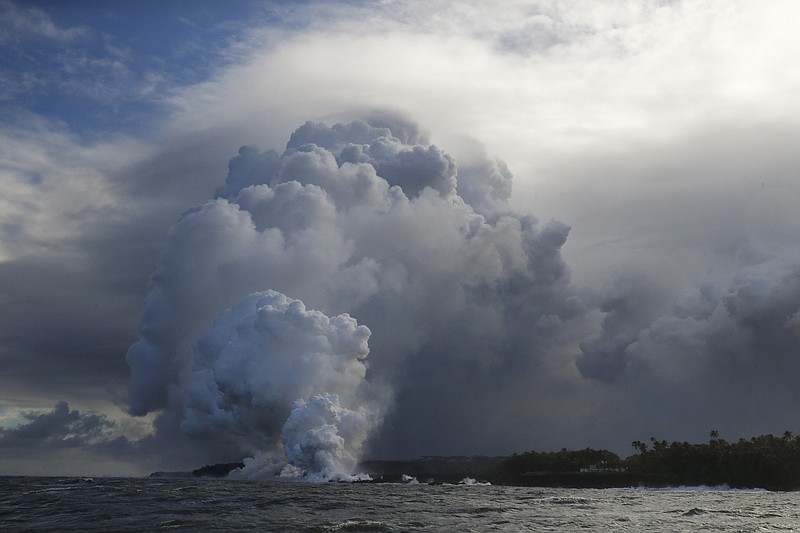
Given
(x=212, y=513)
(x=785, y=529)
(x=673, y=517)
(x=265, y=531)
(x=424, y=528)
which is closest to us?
(x=265, y=531)

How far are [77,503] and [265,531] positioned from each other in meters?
41.6

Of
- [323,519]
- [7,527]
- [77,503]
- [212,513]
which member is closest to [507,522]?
[323,519]

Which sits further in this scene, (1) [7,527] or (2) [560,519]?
(2) [560,519]

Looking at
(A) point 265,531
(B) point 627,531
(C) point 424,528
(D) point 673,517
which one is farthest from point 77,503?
(D) point 673,517

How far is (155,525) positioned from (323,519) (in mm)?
16508

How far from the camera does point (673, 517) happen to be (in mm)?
86188

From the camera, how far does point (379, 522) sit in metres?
70.4

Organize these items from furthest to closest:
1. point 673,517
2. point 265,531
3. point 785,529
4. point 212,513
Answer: point 673,517
point 212,513
point 785,529
point 265,531

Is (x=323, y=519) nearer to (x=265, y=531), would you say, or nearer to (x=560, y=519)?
(x=265, y=531)

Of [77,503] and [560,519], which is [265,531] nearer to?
[560,519]

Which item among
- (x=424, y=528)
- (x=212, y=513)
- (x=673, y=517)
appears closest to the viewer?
(x=424, y=528)

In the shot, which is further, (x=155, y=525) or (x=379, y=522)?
(x=379, y=522)

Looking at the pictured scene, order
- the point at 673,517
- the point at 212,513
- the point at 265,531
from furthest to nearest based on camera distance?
the point at 673,517, the point at 212,513, the point at 265,531

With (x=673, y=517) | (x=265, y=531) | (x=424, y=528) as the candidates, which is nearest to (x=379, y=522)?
(x=424, y=528)
